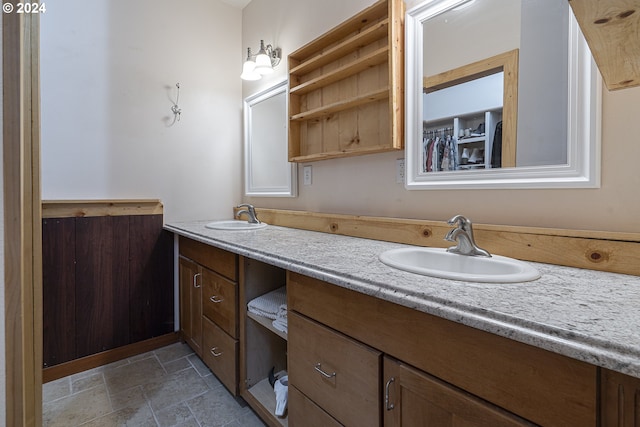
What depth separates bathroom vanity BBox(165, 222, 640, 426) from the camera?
0.47 metres

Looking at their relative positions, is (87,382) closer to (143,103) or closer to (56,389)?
(56,389)

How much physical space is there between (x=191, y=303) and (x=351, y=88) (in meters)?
1.55

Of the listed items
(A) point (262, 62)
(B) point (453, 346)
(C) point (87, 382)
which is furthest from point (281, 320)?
(A) point (262, 62)

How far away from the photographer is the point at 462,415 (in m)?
0.61

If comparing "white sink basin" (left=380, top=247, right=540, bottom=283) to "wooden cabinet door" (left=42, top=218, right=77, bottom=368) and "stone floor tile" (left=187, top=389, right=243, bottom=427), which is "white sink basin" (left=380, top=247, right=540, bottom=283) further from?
"wooden cabinet door" (left=42, top=218, right=77, bottom=368)

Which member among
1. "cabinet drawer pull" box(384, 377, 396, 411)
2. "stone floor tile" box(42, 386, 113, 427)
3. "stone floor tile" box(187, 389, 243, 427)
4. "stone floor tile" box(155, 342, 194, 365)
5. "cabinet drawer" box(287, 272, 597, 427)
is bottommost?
"stone floor tile" box(187, 389, 243, 427)

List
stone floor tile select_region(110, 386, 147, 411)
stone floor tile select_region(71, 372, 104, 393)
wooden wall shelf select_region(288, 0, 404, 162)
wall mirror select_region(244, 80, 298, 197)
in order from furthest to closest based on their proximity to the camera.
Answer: wall mirror select_region(244, 80, 298, 197), stone floor tile select_region(71, 372, 104, 393), stone floor tile select_region(110, 386, 147, 411), wooden wall shelf select_region(288, 0, 404, 162)

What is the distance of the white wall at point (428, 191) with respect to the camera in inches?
33.4

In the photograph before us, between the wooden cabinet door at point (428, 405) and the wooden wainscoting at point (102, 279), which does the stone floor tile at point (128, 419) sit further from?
the wooden cabinet door at point (428, 405)

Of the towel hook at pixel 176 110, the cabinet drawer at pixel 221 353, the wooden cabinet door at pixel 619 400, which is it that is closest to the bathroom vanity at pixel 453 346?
the wooden cabinet door at pixel 619 400

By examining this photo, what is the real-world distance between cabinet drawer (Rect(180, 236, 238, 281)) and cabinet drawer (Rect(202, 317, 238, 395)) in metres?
0.31

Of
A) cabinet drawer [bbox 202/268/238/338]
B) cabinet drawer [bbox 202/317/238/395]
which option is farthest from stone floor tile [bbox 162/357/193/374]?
cabinet drawer [bbox 202/268/238/338]

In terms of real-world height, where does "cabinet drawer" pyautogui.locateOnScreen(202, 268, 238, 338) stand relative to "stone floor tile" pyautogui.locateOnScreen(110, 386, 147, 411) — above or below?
above

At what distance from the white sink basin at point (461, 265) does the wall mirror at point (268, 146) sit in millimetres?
1046
